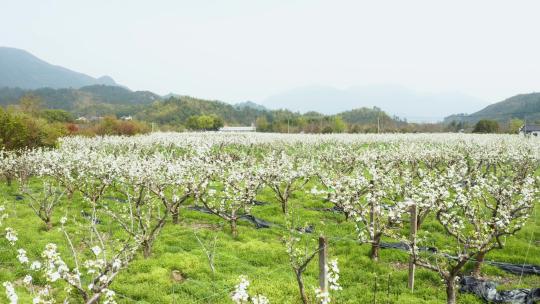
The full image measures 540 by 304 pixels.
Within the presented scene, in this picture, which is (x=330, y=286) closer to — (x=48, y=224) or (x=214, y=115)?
(x=48, y=224)

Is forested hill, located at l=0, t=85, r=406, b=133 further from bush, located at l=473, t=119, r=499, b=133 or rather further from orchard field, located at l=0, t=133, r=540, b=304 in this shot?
orchard field, located at l=0, t=133, r=540, b=304

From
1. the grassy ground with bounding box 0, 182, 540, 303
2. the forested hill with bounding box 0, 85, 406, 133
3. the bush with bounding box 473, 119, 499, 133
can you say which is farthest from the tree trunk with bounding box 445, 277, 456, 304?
the forested hill with bounding box 0, 85, 406, 133

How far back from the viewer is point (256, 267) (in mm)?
12828

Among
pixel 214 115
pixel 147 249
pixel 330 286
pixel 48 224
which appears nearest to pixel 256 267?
pixel 147 249

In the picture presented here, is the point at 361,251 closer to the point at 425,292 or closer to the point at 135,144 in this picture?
the point at 425,292

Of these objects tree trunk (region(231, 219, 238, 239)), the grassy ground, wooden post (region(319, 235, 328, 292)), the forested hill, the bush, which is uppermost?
the forested hill

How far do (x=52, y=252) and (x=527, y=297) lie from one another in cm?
1136

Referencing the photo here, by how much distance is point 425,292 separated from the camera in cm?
1120

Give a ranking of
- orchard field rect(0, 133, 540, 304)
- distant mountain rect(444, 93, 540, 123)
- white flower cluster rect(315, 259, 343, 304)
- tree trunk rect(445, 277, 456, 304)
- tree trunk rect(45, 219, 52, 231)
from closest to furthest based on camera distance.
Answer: white flower cluster rect(315, 259, 343, 304) < tree trunk rect(445, 277, 456, 304) < orchard field rect(0, 133, 540, 304) < tree trunk rect(45, 219, 52, 231) < distant mountain rect(444, 93, 540, 123)

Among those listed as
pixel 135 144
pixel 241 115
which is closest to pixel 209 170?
pixel 135 144

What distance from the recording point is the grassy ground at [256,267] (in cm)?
1095

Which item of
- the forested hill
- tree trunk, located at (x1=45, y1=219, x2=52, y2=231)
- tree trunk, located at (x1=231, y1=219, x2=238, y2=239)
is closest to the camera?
tree trunk, located at (x1=231, y1=219, x2=238, y2=239)

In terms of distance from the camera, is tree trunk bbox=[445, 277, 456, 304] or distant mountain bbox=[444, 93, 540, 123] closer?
tree trunk bbox=[445, 277, 456, 304]

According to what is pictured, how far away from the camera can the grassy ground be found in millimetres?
10945
